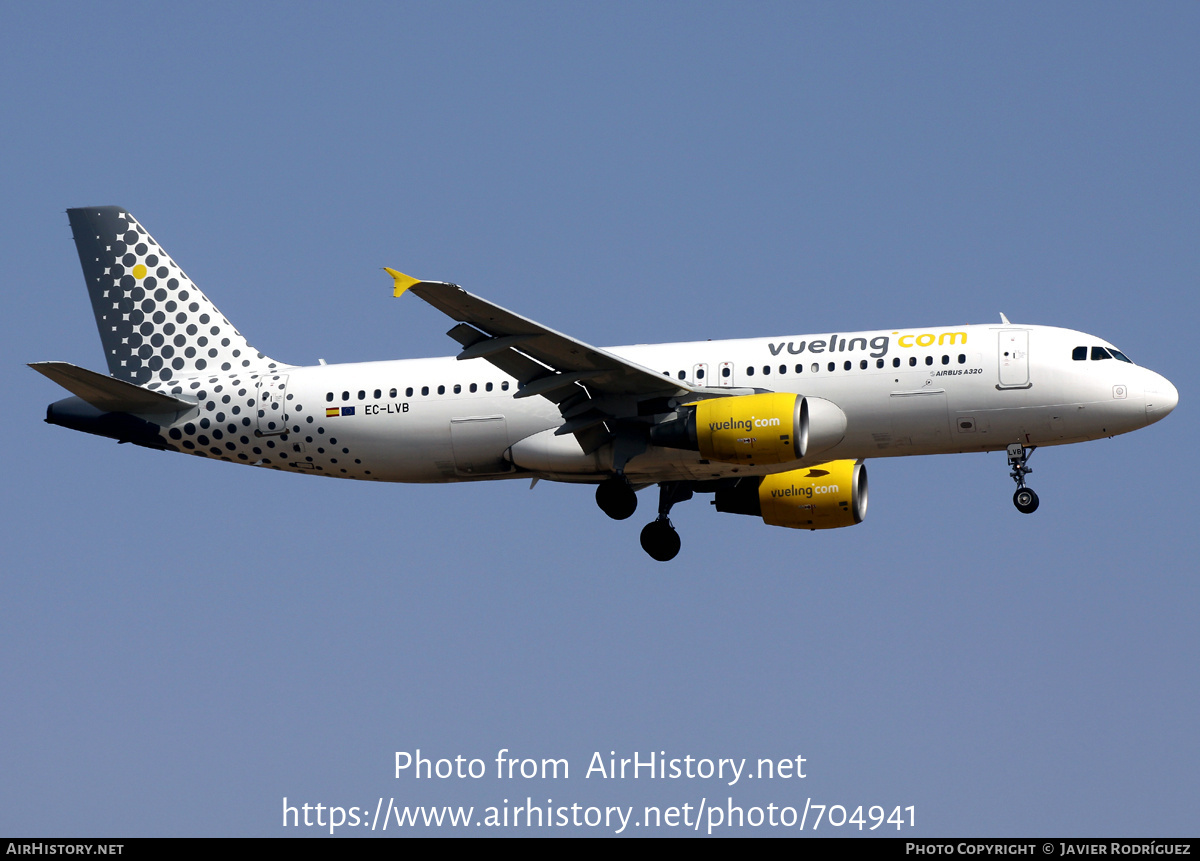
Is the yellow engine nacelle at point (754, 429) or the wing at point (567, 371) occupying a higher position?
the wing at point (567, 371)

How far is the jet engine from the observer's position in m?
32.4

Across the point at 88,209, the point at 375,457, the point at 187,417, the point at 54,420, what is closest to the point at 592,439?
the point at 375,457

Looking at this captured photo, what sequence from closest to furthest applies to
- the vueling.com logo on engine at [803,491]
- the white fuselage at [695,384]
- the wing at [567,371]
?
1. the wing at [567,371]
2. the white fuselage at [695,384]
3. the vueling.com logo on engine at [803,491]

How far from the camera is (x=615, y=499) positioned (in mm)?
36281

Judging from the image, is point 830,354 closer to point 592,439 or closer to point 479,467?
point 592,439

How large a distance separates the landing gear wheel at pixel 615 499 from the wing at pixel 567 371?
173 centimetres

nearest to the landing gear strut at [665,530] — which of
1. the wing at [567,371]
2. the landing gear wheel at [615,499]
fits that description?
the landing gear wheel at [615,499]

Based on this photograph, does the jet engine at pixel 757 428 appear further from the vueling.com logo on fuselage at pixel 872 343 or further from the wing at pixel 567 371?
the vueling.com logo on fuselage at pixel 872 343

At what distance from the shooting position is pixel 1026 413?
3341 centimetres

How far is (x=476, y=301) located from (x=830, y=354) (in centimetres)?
829

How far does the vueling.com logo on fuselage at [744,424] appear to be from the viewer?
1276 inches

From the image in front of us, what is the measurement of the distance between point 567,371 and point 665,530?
5942 mm

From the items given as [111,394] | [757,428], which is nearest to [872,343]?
[757,428]

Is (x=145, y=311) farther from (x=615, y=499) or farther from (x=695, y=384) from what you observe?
(x=695, y=384)
